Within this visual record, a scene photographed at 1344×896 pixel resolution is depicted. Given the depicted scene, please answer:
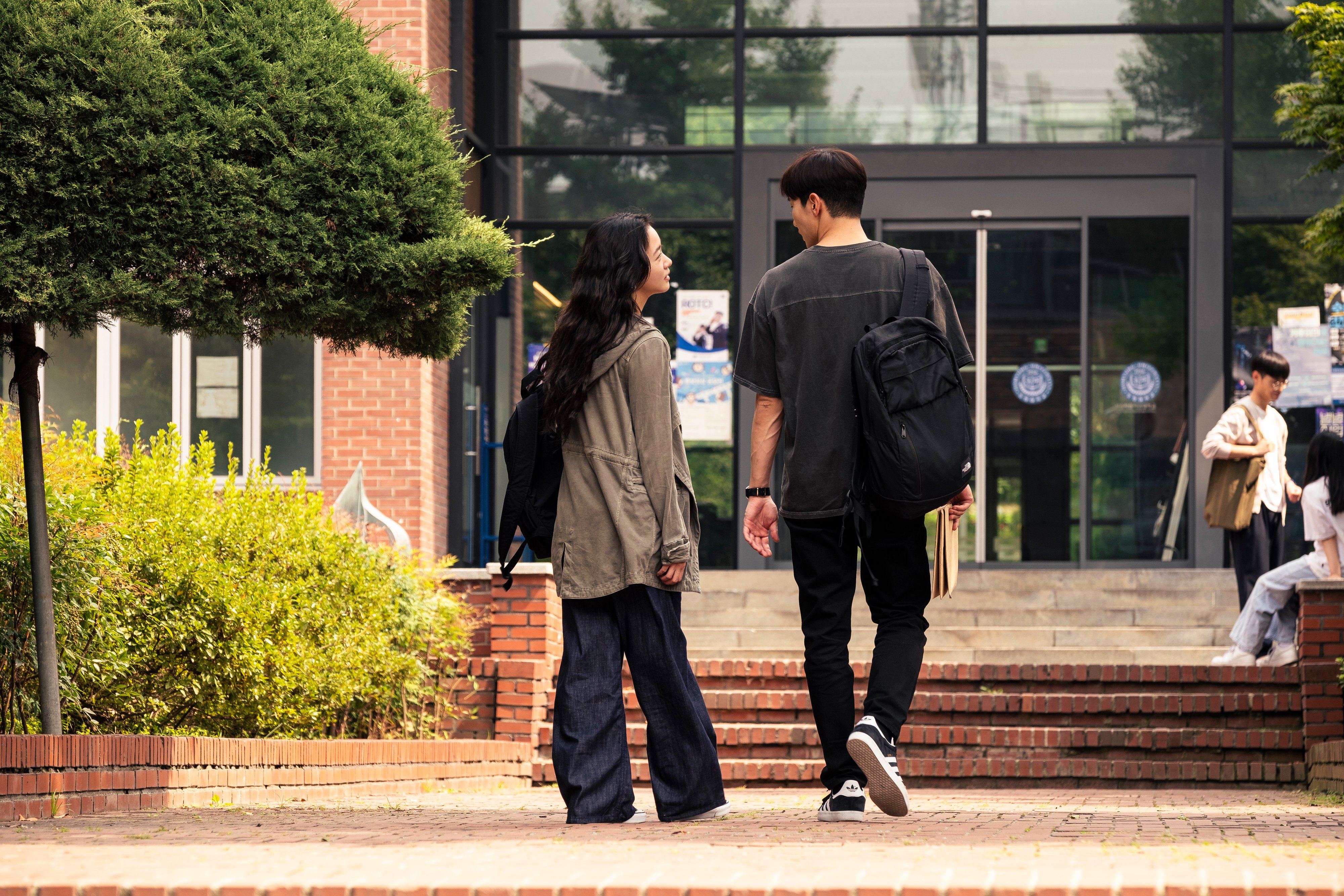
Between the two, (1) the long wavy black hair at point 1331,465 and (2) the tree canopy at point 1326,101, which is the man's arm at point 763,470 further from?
(1) the long wavy black hair at point 1331,465

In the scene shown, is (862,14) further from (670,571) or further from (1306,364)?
(670,571)

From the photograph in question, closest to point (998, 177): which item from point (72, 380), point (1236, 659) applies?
point (1236, 659)

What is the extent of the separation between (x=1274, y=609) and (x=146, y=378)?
860cm

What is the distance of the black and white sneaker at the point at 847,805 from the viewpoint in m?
4.65

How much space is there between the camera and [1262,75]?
14.5 meters

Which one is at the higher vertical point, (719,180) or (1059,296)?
(719,180)

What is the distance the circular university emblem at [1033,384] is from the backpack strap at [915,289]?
31.6 ft

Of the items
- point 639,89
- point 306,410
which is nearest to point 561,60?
point 639,89

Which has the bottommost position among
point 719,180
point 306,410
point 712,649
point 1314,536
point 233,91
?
point 712,649

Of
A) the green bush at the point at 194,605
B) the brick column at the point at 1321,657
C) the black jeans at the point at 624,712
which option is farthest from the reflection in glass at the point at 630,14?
the black jeans at the point at 624,712

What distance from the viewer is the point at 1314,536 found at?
9406 mm

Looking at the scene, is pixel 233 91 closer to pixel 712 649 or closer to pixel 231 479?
pixel 231 479

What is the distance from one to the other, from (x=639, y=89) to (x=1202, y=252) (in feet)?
17.1

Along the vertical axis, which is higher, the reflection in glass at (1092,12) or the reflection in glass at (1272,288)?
the reflection in glass at (1092,12)
